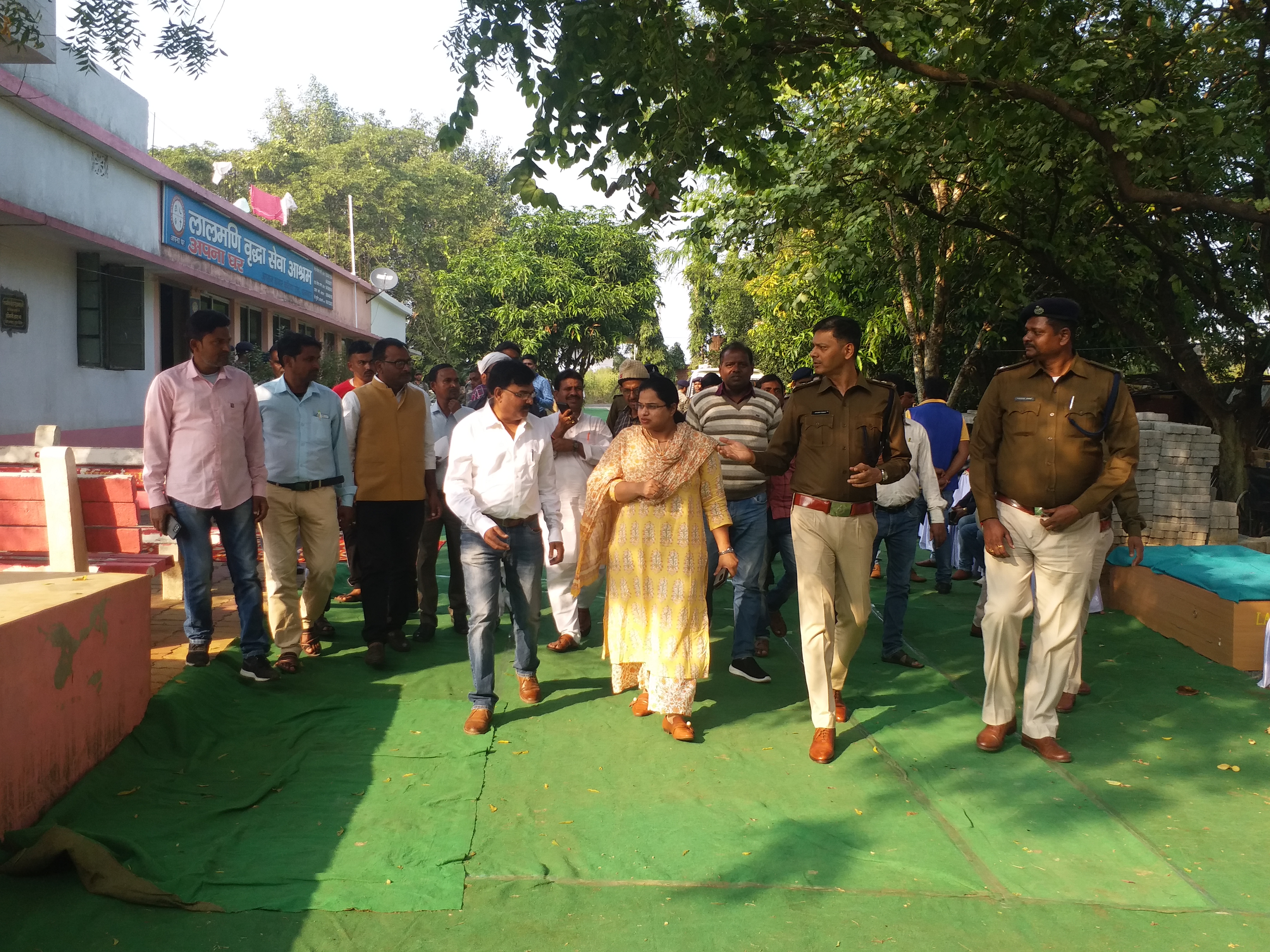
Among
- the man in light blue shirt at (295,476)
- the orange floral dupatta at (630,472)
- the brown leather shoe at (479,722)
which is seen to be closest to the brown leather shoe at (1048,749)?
the orange floral dupatta at (630,472)

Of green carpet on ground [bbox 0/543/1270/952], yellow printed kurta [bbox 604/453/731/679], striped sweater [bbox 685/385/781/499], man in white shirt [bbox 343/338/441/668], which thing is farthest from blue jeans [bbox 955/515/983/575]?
man in white shirt [bbox 343/338/441/668]

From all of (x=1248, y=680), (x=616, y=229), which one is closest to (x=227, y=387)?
(x=1248, y=680)

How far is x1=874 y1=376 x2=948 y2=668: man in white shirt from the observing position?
22.0ft

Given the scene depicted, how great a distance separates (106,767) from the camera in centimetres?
430

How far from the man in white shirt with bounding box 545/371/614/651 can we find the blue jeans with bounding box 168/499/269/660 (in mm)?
1894

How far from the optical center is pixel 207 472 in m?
5.40

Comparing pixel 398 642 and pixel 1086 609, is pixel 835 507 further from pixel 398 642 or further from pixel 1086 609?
pixel 398 642

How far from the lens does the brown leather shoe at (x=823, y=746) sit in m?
4.84

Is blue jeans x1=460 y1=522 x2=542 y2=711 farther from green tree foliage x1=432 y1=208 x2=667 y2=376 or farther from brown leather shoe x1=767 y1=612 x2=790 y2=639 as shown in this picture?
green tree foliage x1=432 y1=208 x2=667 y2=376

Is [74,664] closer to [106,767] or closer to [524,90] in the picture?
[106,767]

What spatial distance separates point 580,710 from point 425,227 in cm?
4762

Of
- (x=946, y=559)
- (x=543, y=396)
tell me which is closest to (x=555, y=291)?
(x=543, y=396)

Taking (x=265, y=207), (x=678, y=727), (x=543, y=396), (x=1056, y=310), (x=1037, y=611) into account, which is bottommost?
(x=678, y=727)

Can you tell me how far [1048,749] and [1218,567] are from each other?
3.01 m
